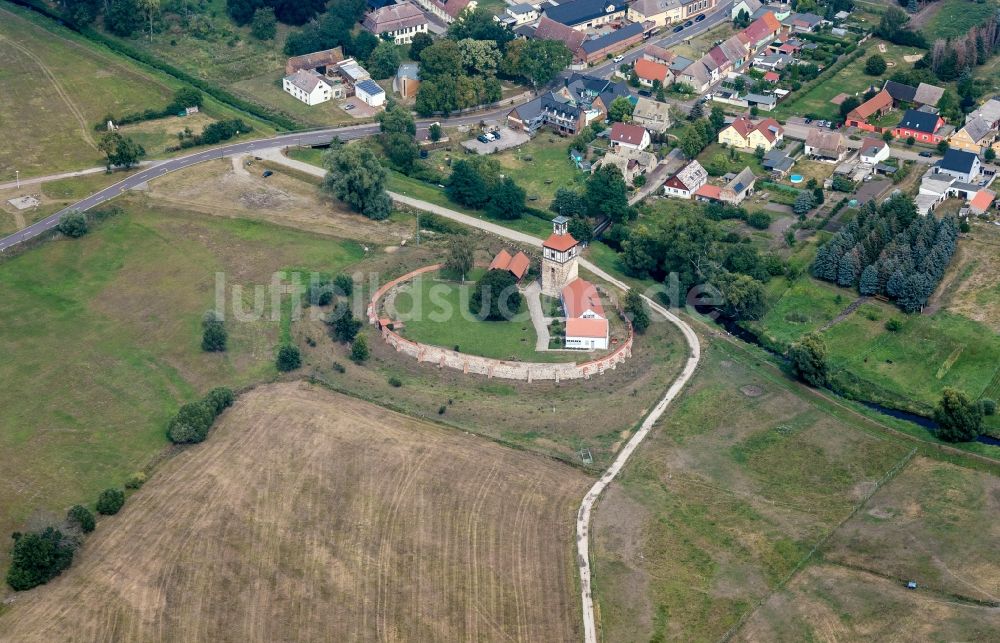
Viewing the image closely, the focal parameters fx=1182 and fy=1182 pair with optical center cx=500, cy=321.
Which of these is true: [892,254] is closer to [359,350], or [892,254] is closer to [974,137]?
[974,137]

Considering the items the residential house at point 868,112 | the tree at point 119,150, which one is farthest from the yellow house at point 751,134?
the tree at point 119,150

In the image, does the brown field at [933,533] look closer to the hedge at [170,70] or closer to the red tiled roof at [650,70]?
the red tiled roof at [650,70]

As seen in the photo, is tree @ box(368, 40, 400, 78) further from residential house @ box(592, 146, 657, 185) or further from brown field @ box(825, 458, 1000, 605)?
brown field @ box(825, 458, 1000, 605)

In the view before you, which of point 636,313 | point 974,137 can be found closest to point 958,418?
point 636,313

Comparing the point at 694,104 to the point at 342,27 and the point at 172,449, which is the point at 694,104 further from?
the point at 172,449

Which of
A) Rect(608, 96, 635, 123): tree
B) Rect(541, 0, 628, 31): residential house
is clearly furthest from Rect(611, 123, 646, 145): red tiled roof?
Rect(541, 0, 628, 31): residential house

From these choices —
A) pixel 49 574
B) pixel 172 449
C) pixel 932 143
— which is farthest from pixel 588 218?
pixel 49 574
